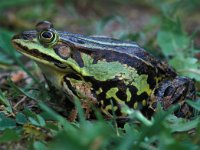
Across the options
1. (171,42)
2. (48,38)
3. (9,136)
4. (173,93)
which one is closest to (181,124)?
(173,93)

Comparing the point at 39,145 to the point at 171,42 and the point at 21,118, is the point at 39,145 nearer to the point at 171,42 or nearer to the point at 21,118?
the point at 21,118

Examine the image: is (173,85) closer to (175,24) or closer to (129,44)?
(129,44)

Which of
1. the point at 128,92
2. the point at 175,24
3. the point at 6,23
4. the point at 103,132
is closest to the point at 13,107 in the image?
the point at 128,92

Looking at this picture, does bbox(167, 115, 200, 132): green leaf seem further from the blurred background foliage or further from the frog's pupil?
the frog's pupil

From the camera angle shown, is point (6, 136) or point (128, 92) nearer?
point (6, 136)

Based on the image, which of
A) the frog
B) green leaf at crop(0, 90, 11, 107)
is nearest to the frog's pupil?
the frog

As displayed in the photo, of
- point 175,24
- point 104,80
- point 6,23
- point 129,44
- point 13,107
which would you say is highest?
point 6,23
